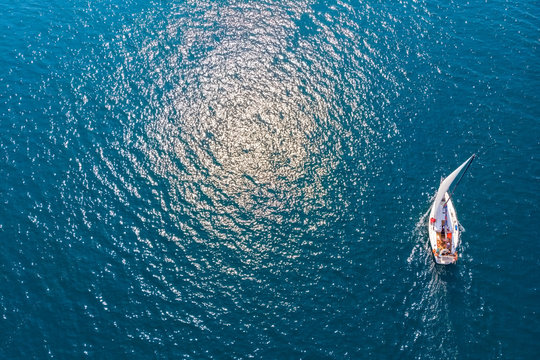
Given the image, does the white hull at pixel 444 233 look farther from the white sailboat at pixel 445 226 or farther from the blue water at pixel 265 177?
the blue water at pixel 265 177

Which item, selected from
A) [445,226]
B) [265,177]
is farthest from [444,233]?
[265,177]

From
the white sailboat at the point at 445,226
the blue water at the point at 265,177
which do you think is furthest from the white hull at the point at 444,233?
the blue water at the point at 265,177

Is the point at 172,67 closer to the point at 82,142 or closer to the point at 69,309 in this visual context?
the point at 82,142

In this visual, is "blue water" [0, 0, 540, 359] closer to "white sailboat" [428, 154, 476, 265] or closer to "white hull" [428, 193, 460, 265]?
"white hull" [428, 193, 460, 265]

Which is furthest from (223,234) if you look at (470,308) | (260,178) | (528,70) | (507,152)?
(528,70)

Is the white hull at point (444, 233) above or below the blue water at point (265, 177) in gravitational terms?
below

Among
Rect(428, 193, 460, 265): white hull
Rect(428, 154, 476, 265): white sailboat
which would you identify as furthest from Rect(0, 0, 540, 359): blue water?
Rect(428, 154, 476, 265): white sailboat

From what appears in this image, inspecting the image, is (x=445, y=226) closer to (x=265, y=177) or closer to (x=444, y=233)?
(x=444, y=233)
